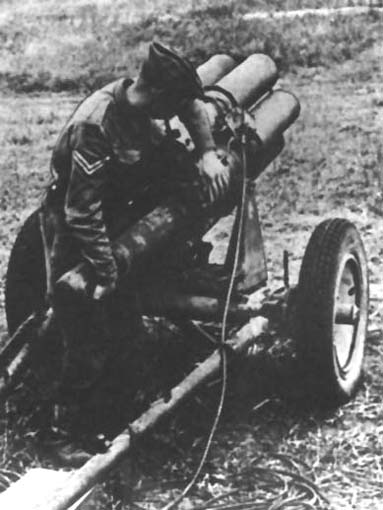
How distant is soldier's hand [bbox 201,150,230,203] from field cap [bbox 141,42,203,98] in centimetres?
25

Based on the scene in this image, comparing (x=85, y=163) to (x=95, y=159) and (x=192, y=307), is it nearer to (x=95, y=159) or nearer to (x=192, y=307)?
(x=95, y=159)

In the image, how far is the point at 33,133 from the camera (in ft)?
15.2

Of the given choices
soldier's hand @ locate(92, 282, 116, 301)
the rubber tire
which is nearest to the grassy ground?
the rubber tire

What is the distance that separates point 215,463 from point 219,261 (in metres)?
0.92

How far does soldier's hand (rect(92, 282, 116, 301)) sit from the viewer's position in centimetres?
381

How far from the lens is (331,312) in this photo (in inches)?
166

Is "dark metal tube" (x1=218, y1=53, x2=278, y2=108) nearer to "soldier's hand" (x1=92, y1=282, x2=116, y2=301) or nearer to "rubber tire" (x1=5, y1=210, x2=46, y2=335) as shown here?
"rubber tire" (x1=5, y1=210, x2=46, y2=335)

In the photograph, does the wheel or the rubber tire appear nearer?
the wheel

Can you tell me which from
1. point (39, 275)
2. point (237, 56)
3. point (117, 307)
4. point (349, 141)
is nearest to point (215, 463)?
point (117, 307)

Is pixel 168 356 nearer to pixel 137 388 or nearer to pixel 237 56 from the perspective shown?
pixel 137 388

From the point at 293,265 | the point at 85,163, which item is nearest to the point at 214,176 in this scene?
the point at 85,163

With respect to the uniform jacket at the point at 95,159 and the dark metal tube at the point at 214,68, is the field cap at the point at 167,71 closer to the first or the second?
the uniform jacket at the point at 95,159

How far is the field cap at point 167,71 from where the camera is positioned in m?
3.80

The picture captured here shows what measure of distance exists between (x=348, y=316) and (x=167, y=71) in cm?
111
